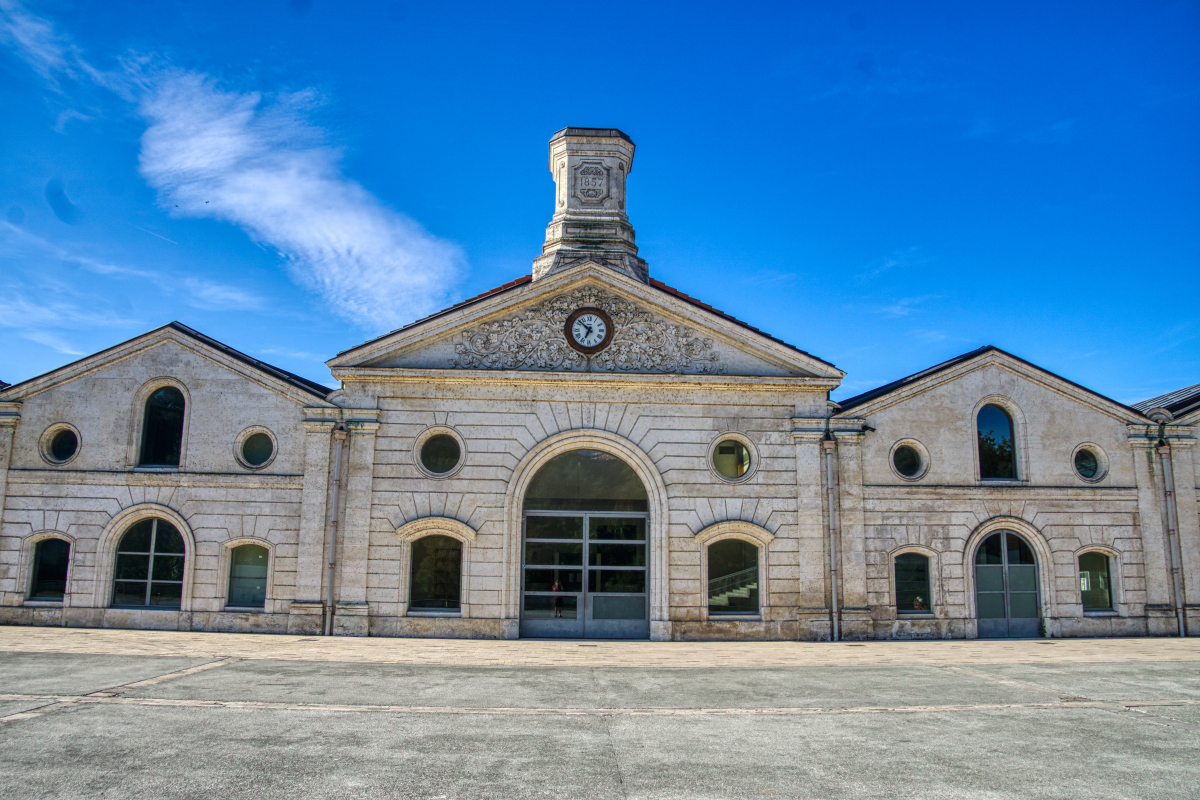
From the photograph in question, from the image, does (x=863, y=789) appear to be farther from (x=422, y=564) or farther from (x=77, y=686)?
(x=422, y=564)

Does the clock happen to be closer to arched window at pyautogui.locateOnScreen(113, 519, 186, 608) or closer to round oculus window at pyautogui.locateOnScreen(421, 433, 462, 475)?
round oculus window at pyautogui.locateOnScreen(421, 433, 462, 475)

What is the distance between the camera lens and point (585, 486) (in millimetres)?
21969

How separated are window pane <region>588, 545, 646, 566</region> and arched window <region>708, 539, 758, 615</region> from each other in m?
1.83

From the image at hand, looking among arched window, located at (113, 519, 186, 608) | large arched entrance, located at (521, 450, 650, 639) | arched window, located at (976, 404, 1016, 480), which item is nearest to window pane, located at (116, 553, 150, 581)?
arched window, located at (113, 519, 186, 608)

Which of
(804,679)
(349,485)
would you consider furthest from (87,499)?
(804,679)

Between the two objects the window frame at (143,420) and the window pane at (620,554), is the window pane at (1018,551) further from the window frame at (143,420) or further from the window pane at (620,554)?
the window frame at (143,420)

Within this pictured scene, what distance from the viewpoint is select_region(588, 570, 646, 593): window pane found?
21.7 meters

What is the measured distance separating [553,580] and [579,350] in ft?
20.3

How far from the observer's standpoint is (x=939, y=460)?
22.5m

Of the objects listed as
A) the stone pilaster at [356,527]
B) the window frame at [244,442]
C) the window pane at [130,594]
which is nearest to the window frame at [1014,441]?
the stone pilaster at [356,527]

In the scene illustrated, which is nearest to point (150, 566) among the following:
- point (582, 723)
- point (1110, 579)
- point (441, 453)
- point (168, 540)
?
point (168, 540)

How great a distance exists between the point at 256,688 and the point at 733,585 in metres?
12.4

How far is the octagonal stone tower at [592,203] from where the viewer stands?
25359mm

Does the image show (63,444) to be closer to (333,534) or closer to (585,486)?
(333,534)
